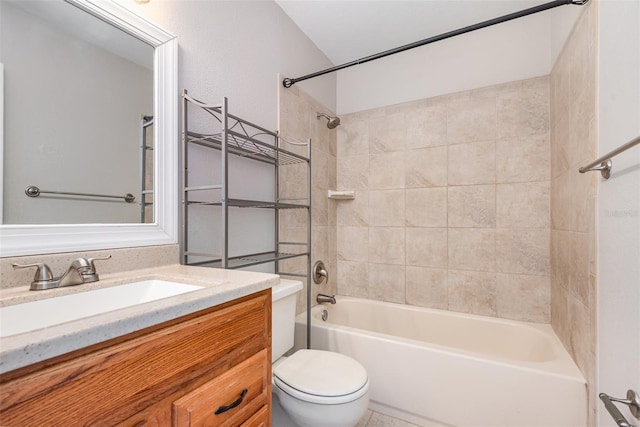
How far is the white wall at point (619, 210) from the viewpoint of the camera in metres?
0.76

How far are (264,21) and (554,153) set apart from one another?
1.93 metres

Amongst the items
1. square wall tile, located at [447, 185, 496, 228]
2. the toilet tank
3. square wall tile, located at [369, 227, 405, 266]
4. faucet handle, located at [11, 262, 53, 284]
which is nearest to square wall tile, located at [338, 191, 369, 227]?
square wall tile, located at [369, 227, 405, 266]

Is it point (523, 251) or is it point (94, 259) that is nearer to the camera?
point (94, 259)

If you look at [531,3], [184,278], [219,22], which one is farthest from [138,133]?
[531,3]

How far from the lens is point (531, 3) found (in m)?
1.78

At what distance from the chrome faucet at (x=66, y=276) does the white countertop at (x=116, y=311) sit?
21 millimetres

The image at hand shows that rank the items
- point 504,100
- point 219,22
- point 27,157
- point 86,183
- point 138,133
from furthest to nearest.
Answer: point 504,100 < point 219,22 < point 138,133 < point 86,183 < point 27,157

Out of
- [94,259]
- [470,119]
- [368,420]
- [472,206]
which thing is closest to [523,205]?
[472,206]

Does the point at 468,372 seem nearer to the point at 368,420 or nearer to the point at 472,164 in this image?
the point at 368,420

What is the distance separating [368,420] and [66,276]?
159cm

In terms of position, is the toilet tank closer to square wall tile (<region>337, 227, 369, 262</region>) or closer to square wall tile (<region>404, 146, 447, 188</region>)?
square wall tile (<region>337, 227, 369, 262</region>)

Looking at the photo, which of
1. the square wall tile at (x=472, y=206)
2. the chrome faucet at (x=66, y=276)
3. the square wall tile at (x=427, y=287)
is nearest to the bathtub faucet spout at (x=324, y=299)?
the square wall tile at (x=427, y=287)

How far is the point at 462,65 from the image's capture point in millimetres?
2105

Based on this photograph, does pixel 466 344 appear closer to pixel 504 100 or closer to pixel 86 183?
pixel 504 100
